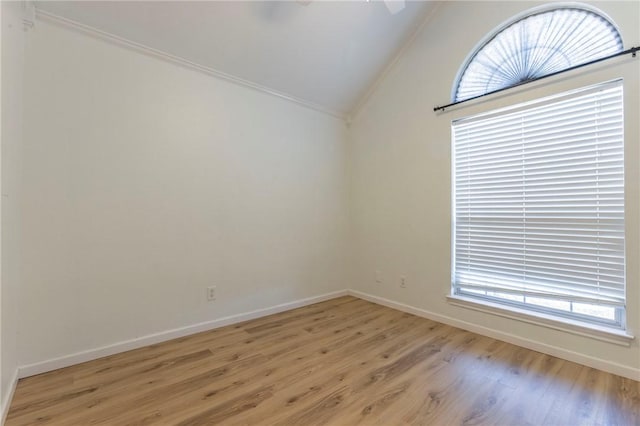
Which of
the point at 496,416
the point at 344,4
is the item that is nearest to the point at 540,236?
the point at 496,416

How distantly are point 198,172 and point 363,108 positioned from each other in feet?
7.34

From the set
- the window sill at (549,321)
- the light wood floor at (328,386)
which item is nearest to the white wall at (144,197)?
the light wood floor at (328,386)

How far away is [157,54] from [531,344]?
152 inches

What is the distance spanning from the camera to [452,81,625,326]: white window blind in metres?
1.95

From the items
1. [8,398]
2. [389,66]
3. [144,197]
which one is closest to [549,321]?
[389,66]

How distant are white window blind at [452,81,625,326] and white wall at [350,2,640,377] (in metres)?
0.09

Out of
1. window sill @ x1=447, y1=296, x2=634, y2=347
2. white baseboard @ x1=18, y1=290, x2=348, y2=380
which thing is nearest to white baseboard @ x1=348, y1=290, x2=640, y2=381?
window sill @ x1=447, y1=296, x2=634, y2=347

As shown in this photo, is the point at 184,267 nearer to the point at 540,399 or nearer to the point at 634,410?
the point at 540,399

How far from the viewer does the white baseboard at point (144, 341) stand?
187cm

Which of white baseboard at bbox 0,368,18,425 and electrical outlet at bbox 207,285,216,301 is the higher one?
electrical outlet at bbox 207,285,216,301

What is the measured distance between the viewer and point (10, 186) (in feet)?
5.18

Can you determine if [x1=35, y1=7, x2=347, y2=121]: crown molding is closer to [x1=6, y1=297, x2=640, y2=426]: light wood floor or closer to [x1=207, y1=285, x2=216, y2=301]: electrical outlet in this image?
[x1=207, y1=285, x2=216, y2=301]: electrical outlet

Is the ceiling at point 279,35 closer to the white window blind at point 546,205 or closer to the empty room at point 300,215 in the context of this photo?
the empty room at point 300,215

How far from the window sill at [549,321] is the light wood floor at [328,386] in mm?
233
